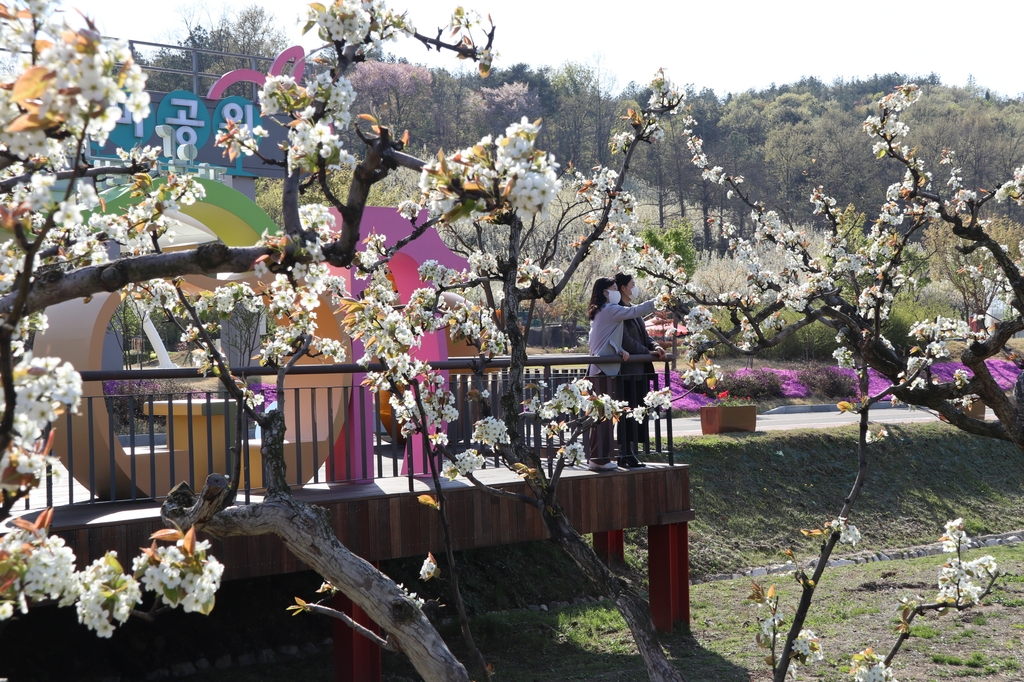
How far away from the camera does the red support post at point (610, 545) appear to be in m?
9.67

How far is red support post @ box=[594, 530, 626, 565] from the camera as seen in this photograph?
31.7 feet

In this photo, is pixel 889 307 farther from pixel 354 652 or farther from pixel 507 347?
pixel 354 652

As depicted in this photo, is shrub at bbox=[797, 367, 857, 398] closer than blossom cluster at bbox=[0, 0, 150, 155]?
No

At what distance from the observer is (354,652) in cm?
588

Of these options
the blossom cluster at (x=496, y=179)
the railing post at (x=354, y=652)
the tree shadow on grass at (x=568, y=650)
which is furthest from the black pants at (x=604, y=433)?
the blossom cluster at (x=496, y=179)

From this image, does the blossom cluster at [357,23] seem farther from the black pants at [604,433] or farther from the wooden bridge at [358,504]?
the black pants at [604,433]

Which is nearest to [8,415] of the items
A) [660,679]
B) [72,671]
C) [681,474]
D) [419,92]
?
[660,679]

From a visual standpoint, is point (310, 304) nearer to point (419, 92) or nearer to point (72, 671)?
point (72, 671)

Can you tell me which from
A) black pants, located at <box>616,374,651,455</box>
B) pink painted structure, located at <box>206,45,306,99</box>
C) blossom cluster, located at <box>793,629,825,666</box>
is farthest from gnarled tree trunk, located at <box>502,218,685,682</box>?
pink painted structure, located at <box>206,45,306,99</box>

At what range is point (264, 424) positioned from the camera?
3.92 m

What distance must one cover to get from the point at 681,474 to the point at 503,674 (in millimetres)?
2124

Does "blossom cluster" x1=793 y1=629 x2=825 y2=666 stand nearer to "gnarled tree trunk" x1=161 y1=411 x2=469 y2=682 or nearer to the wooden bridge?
A: "gnarled tree trunk" x1=161 y1=411 x2=469 y2=682

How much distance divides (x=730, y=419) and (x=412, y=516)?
8559 millimetres

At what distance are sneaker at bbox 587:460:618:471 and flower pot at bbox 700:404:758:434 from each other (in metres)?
6.80
